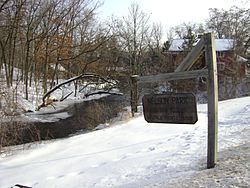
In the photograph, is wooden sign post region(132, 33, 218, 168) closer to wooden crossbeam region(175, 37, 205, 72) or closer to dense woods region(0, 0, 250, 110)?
wooden crossbeam region(175, 37, 205, 72)

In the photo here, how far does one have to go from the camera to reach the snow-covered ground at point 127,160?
5.68 metres

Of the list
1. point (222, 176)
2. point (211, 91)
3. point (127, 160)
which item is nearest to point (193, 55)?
point (211, 91)

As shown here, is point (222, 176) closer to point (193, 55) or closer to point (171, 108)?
point (171, 108)

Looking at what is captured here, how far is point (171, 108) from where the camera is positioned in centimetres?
553

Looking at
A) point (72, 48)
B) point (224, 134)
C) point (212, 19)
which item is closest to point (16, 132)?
point (224, 134)

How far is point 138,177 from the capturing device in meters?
5.66

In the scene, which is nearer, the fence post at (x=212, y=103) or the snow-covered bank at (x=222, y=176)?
the snow-covered bank at (x=222, y=176)

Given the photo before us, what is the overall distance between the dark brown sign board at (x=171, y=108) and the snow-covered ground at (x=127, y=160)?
0.79 m

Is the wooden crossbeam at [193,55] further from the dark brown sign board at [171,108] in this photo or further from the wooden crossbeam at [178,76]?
the dark brown sign board at [171,108]

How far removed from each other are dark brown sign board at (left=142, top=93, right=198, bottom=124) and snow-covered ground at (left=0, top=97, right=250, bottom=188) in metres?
0.79

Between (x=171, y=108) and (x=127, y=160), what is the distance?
6.17 ft

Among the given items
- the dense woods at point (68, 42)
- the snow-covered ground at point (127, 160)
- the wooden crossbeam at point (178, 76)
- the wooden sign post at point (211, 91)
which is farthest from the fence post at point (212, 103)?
the dense woods at point (68, 42)

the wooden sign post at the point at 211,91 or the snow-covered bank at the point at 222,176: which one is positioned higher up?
the wooden sign post at the point at 211,91

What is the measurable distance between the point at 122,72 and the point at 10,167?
721 inches
